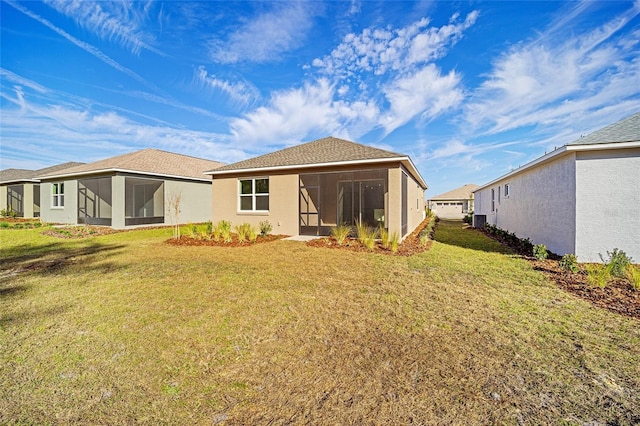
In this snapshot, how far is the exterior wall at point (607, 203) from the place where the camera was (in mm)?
7188

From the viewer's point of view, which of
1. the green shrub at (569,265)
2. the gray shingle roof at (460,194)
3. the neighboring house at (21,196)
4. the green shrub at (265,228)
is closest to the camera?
the green shrub at (569,265)

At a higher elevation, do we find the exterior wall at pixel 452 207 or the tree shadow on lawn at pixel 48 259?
the exterior wall at pixel 452 207

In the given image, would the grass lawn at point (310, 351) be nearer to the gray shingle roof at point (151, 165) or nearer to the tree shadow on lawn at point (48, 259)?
the tree shadow on lawn at point (48, 259)

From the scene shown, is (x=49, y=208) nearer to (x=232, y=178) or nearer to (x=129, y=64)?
(x=129, y=64)

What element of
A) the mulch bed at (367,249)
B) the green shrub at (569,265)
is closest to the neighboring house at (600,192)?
the green shrub at (569,265)

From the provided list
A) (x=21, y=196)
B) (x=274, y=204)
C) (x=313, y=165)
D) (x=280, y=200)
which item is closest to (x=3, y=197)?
(x=21, y=196)

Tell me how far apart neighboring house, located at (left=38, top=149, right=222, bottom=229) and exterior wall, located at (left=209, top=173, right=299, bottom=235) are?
4915 millimetres

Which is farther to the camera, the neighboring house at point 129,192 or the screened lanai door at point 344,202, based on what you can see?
the neighboring house at point 129,192

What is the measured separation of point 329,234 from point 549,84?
11.5 metres

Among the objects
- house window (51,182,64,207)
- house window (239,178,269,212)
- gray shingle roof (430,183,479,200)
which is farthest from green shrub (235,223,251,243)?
gray shingle roof (430,183,479,200)

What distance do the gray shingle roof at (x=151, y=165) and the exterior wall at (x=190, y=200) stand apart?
2.31ft

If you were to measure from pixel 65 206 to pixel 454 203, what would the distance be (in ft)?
129

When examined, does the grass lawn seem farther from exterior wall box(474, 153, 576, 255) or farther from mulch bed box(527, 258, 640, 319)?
exterior wall box(474, 153, 576, 255)

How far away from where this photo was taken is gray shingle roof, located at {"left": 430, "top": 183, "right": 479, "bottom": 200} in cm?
3571
